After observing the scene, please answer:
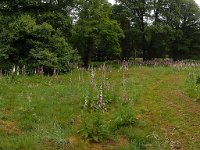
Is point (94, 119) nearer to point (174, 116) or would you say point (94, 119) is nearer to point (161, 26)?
point (174, 116)

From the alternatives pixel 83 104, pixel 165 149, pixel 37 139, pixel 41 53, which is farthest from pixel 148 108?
pixel 41 53

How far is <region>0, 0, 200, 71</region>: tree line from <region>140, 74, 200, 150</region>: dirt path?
1121 centimetres

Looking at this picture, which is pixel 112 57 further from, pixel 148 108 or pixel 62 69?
pixel 148 108

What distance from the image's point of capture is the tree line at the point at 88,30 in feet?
94.1

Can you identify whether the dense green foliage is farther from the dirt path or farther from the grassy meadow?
the grassy meadow

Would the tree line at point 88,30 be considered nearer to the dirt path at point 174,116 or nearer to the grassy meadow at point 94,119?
the grassy meadow at point 94,119

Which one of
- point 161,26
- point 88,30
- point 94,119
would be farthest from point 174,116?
point 161,26

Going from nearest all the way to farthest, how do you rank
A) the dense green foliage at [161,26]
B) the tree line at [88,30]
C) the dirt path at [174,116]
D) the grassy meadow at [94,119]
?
the grassy meadow at [94,119] < the dirt path at [174,116] < the tree line at [88,30] < the dense green foliage at [161,26]

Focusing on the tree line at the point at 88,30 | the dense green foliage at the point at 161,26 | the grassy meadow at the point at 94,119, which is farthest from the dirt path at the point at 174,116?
the dense green foliage at the point at 161,26

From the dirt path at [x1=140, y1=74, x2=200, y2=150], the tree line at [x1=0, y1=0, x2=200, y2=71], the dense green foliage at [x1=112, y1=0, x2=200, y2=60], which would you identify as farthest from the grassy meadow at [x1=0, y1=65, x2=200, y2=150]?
the dense green foliage at [x1=112, y1=0, x2=200, y2=60]

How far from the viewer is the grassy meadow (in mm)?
12070

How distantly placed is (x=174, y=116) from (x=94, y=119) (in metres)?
4.01

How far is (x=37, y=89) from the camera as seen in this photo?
19.1 meters

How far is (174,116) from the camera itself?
15352mm
